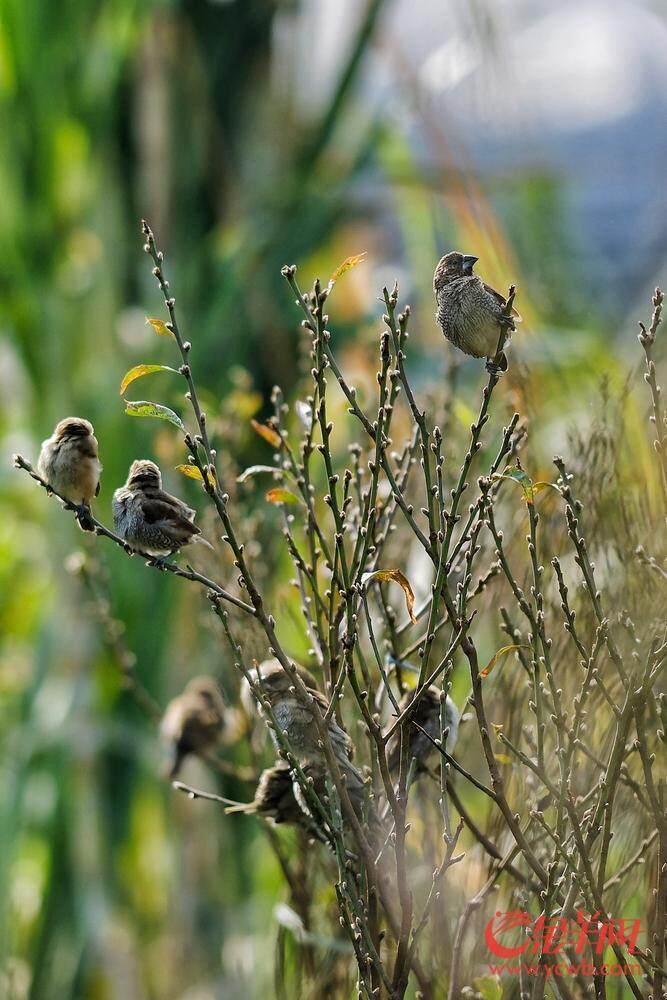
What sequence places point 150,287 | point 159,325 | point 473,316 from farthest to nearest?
point 150,287 → point 473,316 → point 159,325

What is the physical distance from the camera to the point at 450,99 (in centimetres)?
264

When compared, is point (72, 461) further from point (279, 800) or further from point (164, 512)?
point (279, 800)

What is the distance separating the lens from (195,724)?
1981mm

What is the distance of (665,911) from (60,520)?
291 cm

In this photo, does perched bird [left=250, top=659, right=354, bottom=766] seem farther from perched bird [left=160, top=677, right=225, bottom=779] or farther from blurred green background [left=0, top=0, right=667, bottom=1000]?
blurred green background [left=0, top=0, right=667, bottom=1000]

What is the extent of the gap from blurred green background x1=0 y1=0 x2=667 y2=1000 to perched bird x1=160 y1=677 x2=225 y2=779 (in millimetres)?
1328

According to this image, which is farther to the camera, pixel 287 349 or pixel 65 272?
pixel 65 272

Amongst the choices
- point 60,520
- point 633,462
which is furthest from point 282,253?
point 633,462

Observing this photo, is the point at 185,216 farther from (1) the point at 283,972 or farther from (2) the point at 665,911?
(2) the point at 665,911

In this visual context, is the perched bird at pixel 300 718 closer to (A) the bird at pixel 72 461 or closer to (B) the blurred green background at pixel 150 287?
(A) the bird at pixel 72 461

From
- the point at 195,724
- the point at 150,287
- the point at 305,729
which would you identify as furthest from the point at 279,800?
the point at 150,287

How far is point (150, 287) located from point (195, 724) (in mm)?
2217

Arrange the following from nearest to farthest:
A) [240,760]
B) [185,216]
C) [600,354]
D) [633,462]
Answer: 1. [633,462]
2. [240,760]
3. [600,354]
4. [185,216]

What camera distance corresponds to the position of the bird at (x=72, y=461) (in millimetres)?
1425
